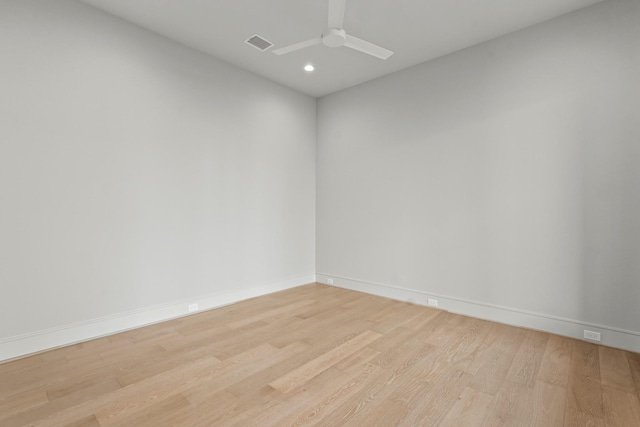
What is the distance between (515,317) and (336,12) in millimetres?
3382

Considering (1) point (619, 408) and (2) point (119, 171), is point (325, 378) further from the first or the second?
(2) point (119, 171)

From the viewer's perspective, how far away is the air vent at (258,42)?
335cm

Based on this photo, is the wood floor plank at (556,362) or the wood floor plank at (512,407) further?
the wood floor plank at (556,362)

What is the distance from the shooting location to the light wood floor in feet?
5.83

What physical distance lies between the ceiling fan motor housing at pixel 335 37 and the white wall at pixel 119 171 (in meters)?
1.91

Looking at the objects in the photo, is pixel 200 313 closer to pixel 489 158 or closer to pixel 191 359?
pixel 191 359

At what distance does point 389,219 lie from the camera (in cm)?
423

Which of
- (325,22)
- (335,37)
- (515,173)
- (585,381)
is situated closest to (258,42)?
(325,22)

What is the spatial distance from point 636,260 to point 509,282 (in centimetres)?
100

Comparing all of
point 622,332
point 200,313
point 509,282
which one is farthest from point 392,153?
point 200,313

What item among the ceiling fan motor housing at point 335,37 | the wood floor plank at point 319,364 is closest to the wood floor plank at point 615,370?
the wood floor plank at point 319,364

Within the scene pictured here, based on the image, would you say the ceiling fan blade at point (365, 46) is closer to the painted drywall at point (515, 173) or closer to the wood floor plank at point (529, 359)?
the painted drywall at point (515, 173)

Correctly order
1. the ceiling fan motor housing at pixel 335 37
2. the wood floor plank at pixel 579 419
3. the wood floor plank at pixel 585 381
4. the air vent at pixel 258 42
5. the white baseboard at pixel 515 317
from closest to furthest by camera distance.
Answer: the wood floor plank at pixel 579 419 → the wood floor plank at pixel 585 381 → the ceiling fan motor housing at pixel 335 37 → the white baseboard at pixel 515 317 → the air vent at pixel 258 42

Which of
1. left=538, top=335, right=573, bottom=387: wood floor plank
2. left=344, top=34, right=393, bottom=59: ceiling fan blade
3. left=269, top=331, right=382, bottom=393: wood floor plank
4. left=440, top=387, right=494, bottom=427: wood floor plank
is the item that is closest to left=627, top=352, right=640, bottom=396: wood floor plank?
left=538, top=335, right=573, bottom=387: wood floor plank
